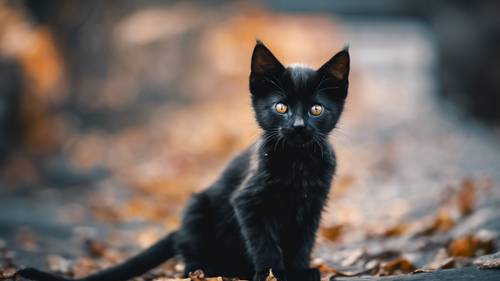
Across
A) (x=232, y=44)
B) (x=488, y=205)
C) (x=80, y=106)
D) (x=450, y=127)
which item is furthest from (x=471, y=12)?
(x=80, y=106)

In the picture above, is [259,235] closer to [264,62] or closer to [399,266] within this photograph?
Result: [264,62]

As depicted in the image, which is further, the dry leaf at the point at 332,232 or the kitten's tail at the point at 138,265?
the dry leaf at the point at 332,232

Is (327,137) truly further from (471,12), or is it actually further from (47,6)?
(471,12)

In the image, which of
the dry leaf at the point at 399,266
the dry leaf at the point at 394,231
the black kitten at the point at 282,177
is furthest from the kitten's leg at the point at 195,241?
the dry leaf at the point at 394,231

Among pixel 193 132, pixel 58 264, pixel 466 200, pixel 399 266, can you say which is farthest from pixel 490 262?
pixel 193 132

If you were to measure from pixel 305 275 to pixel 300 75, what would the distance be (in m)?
1.08

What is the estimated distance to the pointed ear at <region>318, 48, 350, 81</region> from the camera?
3.14 m

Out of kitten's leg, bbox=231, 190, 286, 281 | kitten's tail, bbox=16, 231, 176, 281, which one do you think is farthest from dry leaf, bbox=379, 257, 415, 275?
kitten's tail, bbox=16, 231, 176, 281

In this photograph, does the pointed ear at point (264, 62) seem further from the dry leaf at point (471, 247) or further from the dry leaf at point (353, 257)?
the dry leaf at point (471, 247)

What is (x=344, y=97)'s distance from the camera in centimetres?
330

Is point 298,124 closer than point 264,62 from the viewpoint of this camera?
Yes

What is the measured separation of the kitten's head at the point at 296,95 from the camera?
305 cm

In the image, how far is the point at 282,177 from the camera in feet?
10.2

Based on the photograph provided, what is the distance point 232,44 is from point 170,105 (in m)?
2.47
